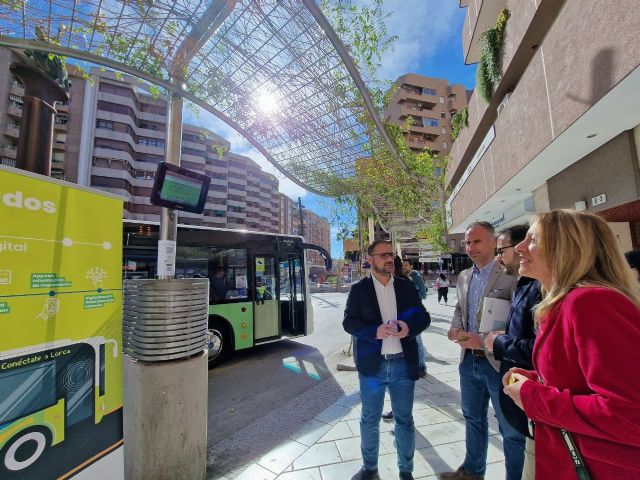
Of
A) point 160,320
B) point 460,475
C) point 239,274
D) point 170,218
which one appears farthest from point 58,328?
point 239,274

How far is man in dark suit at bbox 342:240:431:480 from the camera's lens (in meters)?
2.63

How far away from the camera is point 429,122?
55.6 meters

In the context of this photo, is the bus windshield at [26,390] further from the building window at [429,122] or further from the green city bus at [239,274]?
the building window at [429,122]

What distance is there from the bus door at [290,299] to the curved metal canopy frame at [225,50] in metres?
3.61

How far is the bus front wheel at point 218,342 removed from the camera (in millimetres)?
6797

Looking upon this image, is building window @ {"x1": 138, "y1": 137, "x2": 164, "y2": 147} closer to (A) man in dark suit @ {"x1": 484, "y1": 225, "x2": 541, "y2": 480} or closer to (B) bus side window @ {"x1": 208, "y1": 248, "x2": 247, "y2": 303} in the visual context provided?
(B) bus side window @ {"x1": 208, "y1": 248, "x2": 247, "y2": 303}

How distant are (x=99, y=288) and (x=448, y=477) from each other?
9.85 ft

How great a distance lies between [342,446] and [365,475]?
2.16 ft

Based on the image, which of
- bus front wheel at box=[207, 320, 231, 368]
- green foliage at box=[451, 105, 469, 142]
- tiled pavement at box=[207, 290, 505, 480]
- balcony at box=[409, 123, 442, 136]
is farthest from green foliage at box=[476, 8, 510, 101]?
balcony at box=[409, 123, 442, 136]

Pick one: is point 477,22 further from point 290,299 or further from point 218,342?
point 218,342

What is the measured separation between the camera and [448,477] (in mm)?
2672

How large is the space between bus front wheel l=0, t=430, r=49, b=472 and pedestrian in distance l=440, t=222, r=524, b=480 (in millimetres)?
2657

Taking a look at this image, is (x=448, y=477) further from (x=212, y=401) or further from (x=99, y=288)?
(x=212, y=401)

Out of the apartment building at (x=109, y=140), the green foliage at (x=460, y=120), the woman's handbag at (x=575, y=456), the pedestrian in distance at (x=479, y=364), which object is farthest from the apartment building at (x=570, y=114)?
the apartment building at (x=109, y=140)
